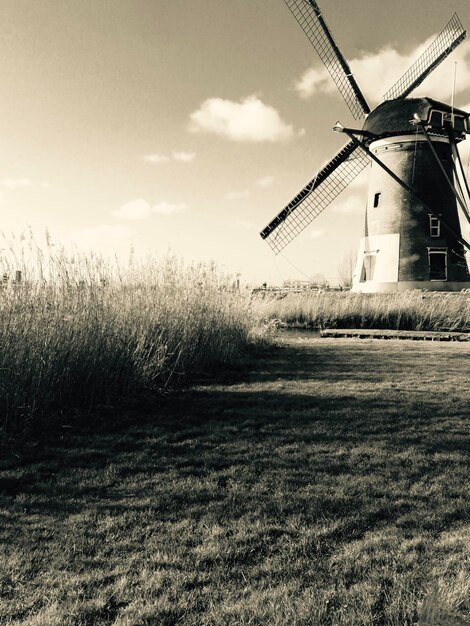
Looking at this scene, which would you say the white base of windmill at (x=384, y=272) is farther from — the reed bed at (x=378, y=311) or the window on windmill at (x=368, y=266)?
the reed bed at (x=378, y=311)

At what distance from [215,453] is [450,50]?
78.7ft

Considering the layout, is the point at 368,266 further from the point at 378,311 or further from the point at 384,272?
the point at 378,311

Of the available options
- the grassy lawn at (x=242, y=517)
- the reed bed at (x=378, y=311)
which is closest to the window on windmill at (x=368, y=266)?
the reed bed at (x=378, y=311)

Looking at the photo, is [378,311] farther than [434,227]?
No

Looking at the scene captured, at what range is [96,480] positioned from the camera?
3.85 meters

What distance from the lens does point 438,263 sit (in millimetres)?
22188

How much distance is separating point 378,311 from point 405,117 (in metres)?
8.57

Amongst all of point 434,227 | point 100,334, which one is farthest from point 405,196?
point 100,334

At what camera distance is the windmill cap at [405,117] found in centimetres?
1959

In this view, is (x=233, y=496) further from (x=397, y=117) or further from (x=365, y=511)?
(x=397, y=117)

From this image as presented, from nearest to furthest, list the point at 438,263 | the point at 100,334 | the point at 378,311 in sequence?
the point at 100,334, the point at 378,311, the point at 438,263

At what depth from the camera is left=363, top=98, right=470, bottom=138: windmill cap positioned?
19.6 metres

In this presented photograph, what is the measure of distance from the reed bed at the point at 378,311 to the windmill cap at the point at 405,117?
6.41 meters

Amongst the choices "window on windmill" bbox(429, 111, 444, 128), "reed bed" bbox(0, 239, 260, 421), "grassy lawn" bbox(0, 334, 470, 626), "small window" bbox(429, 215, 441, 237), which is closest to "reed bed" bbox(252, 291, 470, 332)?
"small window" bbox(429, 215, 441, 237)
